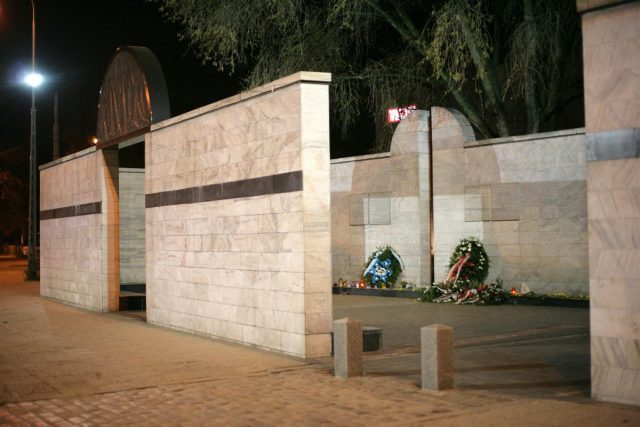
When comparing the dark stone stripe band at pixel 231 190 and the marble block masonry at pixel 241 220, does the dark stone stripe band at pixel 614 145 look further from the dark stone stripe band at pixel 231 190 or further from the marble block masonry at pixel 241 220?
the dark stone stripe band at pixel 231 190

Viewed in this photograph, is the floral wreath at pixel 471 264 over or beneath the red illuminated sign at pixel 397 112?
beneath

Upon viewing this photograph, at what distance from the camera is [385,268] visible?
2300cm

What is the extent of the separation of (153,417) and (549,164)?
13.5 m

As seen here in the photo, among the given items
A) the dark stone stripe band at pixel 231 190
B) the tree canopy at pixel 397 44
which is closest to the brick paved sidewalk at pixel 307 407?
the dark stone stripe band at pixel 231 190

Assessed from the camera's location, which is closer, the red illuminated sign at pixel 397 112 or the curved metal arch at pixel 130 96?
the curved metal arch at pixel 130 96

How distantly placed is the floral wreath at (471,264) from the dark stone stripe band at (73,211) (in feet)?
28.7

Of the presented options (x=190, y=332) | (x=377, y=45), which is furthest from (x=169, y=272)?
(x=377, y=45)

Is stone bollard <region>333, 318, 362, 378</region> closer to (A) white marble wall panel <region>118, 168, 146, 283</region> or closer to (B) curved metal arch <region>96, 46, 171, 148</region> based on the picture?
(B) curved metal arch <region>96, 46, 171, 148</region>

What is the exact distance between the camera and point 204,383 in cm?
988

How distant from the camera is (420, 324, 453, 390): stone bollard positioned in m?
8.90

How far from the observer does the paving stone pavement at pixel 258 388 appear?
7.98 m

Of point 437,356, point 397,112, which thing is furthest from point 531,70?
point 437,356

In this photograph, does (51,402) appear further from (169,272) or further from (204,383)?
(169,272)

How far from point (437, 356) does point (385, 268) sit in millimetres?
14065
